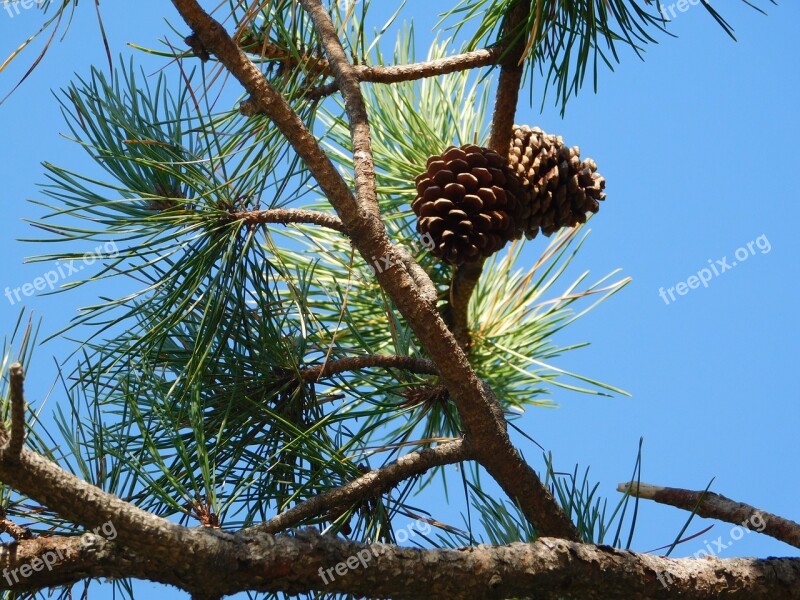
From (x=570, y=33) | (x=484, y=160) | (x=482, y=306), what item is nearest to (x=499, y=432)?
(x=484, y=160)

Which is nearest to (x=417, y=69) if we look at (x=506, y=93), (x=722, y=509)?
(x=506, y=93)

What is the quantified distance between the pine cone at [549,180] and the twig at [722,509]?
275mm

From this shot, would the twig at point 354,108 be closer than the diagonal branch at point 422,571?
No

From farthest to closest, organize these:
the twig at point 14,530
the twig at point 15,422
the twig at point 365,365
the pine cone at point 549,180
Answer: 1. the pine cone at point 549,180
2. the twig at point 365,365
3. the twig at point 14,530
4. the twig at point 15,422

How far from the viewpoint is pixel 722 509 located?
631mm

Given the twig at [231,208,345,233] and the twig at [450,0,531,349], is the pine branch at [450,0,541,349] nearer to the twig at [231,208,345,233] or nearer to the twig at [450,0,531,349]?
the twig at [450,0,531,349]

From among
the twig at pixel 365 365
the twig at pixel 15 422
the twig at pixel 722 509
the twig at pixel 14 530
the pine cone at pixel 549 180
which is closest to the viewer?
the twig at pixel 15 422

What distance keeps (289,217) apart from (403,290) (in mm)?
118

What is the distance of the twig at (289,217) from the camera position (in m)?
0.63

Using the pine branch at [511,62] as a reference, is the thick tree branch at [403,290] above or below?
below

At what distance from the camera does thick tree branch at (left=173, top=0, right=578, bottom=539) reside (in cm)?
58
